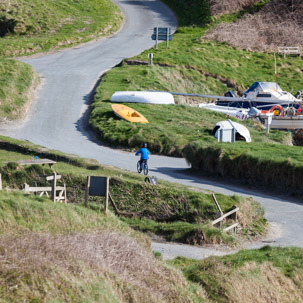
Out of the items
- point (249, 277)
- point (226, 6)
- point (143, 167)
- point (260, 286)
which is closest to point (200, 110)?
point (143, 167)

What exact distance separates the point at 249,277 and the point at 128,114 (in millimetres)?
25096

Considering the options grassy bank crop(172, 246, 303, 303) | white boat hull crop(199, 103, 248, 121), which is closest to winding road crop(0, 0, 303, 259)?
grassy bank crop(172, 246, 303, 303)

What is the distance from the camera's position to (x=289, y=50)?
65688 mm

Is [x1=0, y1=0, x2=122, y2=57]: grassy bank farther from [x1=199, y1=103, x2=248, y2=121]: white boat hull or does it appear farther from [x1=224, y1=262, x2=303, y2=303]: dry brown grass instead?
[x1=224, y1=262, x2=303, y2=303]: dry brown grass

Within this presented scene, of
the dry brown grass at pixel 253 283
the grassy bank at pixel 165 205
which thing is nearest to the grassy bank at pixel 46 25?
the grassy bank at pixel 165 205

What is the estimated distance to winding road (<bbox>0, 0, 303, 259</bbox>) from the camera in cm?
2487

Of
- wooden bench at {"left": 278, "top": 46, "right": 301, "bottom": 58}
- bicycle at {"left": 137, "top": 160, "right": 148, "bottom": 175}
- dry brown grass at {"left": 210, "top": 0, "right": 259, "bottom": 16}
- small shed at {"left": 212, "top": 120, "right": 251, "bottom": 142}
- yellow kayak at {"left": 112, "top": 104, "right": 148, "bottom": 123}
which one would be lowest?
bicycle at {"left": 137, "top": 160, "right": 148, "bottom": 175}

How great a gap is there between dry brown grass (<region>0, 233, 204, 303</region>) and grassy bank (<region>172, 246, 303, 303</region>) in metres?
0.99

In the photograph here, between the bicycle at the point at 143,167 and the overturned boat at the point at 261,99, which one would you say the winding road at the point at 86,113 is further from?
the overturned boat at the point at 261,99

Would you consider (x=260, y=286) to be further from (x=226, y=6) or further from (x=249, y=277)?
(x=226, y=6)

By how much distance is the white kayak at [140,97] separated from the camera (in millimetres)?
44438

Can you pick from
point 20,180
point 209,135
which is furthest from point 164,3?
point 20,180

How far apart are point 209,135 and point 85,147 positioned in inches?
274

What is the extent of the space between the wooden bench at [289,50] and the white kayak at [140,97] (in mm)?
23878
